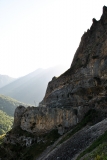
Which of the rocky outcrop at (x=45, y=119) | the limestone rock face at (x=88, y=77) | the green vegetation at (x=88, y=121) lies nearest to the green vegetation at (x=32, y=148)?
the rocky outcrop at (x=45, y=119)

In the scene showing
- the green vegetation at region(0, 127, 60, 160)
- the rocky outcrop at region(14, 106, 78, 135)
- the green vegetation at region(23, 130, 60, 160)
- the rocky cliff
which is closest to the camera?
the green vegetation at region(23, 130, 60, 160)

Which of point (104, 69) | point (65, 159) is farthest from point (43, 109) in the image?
point (65, 159)

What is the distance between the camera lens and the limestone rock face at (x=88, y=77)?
64750mm

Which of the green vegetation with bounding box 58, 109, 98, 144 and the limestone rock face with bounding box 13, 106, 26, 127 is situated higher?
the limestone rock face with bounding box 13, 106, 26, 127

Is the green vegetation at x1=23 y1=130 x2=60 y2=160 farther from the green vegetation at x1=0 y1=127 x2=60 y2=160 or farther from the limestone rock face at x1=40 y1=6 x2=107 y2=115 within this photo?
the limestone rock face at x1=40 y1=6 x2=107 y2=115

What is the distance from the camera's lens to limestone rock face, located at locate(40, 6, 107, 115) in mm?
64750

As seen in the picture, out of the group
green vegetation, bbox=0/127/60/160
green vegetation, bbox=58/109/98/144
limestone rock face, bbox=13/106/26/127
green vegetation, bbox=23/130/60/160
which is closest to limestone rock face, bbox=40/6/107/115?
green vegetation, bbox=58/109/98/144

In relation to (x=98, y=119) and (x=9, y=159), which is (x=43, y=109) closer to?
(x=9, y=159)

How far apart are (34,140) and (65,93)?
854 inches

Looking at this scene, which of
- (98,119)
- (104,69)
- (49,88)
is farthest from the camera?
(49,88)

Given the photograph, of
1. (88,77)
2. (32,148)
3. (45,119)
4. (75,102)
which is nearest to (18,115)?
(45,119)

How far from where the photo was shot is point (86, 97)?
6900cm

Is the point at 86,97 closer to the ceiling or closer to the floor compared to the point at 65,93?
closer to the floor

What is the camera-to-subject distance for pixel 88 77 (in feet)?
234
